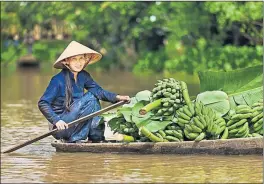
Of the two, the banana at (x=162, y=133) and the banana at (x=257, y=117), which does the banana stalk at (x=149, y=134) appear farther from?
the banana at (x=257, y=117)

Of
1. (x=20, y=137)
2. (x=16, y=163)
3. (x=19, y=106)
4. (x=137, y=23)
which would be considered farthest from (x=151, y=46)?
(x=16, y=163)

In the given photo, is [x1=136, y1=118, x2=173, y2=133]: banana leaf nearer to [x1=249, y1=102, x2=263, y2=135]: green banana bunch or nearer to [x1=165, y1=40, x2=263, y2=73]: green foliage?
[x1=249, y1=102, x2=263, y2=135]: green banana bunch

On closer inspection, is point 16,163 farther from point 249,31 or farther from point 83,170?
point 249,31

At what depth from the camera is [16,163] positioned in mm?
9320

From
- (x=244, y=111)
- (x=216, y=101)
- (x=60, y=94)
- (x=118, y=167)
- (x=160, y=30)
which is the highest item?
(x=160, y=30)

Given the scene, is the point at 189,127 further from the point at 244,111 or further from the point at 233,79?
the point at 233,79

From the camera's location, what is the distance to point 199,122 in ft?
31.1

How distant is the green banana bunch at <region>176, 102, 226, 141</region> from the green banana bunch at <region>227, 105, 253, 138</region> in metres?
0.09

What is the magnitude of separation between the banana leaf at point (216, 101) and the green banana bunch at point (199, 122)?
110 mm

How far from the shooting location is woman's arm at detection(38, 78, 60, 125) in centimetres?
970

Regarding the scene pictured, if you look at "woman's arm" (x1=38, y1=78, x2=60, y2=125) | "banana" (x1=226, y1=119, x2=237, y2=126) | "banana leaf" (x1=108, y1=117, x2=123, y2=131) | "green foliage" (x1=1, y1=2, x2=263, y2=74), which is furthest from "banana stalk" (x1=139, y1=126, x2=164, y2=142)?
"green foliage" (x1=1, y1=2, x2=263, y2=74)

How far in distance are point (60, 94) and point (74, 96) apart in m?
0.15

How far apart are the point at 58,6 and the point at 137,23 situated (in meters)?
3.02

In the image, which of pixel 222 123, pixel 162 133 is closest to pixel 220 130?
pixel 222 123
